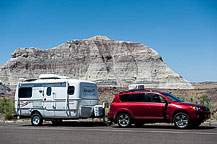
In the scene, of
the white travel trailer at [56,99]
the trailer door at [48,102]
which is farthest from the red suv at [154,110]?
the trailer door at [48,102]

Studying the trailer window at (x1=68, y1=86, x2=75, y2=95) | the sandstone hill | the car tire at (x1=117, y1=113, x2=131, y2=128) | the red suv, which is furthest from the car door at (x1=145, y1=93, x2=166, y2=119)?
the sandstone hill

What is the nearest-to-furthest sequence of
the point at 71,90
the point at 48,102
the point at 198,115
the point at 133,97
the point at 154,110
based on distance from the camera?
the point at 198,115 → the point at 154,110 → the point at 133,97 → the point at 71,90 → the point at 48,102

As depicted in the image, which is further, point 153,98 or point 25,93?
point 25,93

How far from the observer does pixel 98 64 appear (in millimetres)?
127312

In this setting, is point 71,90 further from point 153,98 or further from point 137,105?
point 153,98

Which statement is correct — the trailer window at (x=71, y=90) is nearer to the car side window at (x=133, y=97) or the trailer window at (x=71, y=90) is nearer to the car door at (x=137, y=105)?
the car side window at (x=133, y=97)

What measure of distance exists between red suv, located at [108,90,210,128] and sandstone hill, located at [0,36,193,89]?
105m

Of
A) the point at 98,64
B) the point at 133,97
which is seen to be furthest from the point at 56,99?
the point at 98,64

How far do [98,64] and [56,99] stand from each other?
4316 inches

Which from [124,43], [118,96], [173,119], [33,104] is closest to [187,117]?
[173,119]

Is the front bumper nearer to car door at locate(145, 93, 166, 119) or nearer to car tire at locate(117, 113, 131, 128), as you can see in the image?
car door at locate(145, 93, 166, 119)

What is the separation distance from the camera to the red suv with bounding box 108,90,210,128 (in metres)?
14.4

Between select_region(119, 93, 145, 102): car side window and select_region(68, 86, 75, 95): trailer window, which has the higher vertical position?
select_region(68, 86, 75, 95): trailer window

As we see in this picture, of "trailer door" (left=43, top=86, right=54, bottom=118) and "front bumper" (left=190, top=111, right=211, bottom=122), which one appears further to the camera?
"trailer door" (left=43, top=86, right=54, bottom=118)
